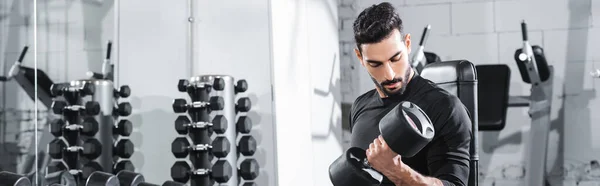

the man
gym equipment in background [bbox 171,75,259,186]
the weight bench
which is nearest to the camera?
the man

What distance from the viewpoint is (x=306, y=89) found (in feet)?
14.2

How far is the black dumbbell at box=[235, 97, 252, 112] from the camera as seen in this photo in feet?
12.0

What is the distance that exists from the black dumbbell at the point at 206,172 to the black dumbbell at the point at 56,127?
0.56 m

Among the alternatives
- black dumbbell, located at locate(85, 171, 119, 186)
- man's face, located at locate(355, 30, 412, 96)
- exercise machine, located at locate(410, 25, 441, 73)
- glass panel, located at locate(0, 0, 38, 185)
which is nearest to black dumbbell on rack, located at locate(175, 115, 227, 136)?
black dumbbell, located at locate(85, 171, 119, 186)

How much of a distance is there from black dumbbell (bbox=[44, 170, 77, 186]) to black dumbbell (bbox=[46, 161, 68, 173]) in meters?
0.01

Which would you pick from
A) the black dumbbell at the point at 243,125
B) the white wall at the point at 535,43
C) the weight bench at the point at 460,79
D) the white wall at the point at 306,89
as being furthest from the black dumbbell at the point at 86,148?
the white wall at the point at 535,43

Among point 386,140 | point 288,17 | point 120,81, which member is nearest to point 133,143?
point 120,81

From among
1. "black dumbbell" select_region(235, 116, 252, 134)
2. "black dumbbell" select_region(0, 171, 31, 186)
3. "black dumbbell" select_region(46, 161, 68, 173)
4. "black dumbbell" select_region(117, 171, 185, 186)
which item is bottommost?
"black dumbbell" select_region(117, 171, 185, 186)

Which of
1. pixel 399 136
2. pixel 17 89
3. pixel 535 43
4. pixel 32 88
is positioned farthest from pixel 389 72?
pixel 535 43

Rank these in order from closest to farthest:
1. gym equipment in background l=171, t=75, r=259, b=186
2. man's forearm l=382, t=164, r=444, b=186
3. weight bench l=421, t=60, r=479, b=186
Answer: man's forearm l=382, t=164, r=444, b=186 → weight bench l=421, t=60, r=479, b=186 → gym equipment in background l=171, t=75, r=259, b=186

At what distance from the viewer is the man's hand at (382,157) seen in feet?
4.81

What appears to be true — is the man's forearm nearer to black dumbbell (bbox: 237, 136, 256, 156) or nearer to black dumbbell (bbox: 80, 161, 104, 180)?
black dumbbell (bbox: 237, 136, 256, 156)

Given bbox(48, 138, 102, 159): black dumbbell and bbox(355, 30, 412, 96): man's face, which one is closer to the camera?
bbox(355, 30, 412, 96): man's face

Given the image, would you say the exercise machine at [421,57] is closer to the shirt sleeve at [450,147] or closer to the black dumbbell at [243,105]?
the black dumbbell at [243,105]
